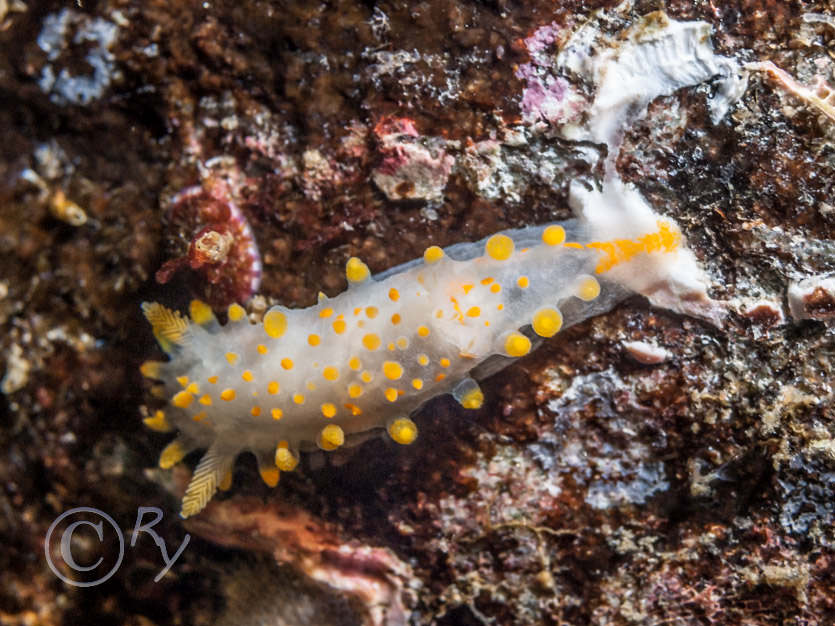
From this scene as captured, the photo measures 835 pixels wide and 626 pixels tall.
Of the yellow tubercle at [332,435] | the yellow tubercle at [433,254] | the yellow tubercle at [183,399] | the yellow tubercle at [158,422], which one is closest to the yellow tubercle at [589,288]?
the yellow tubercle at [433,254]

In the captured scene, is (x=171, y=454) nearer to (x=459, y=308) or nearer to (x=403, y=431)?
(x=403, y=431)

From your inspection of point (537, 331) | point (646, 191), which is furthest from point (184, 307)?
point (646, 191)

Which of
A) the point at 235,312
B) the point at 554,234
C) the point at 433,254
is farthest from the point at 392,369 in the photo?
the point at 554,234

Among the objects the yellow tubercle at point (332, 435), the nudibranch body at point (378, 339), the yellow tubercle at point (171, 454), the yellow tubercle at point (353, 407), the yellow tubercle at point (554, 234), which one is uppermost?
the yellow tubercle at point (554, 234)

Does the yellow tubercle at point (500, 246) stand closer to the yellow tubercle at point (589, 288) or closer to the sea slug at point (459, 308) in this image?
the sea slug at point (459, 308)

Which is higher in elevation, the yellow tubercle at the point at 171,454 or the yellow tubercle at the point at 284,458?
the yellow tubercle at the point at 284,458

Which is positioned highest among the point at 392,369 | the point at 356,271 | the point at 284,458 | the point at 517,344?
the point at 356,271
